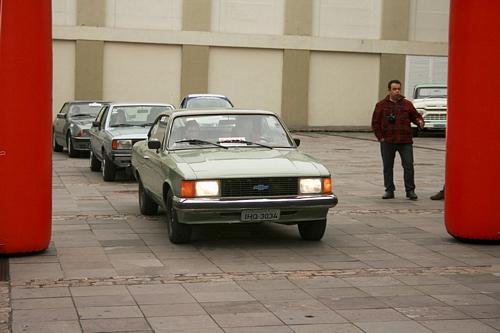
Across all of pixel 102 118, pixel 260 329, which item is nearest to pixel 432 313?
pixel 260 329

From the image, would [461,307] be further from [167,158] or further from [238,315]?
[167,158]

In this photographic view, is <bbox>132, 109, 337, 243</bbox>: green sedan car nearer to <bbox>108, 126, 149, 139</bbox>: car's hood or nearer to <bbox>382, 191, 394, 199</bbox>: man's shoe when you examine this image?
<bbox>382, 191, 394, 199</bbox>: man's shoe

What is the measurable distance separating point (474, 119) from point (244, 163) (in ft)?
8.48

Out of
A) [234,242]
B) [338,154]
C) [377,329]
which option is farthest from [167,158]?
[338,154]

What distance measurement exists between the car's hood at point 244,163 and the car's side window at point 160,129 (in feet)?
3.10

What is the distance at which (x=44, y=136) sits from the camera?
388 inches

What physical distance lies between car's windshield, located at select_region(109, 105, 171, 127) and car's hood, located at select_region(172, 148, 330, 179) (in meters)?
8.19

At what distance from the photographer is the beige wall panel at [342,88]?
40500mm

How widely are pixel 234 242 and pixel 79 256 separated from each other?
187 cm

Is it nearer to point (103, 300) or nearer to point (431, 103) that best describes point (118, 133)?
point (103, 300)

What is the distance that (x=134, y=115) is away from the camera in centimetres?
1972

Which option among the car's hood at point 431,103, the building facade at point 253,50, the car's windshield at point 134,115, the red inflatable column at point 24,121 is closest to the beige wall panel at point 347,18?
the building facade at point 253,50

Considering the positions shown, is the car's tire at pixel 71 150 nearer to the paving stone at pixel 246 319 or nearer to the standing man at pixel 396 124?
the standing man at pixel 396 124

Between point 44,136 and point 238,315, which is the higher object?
point 44,136
